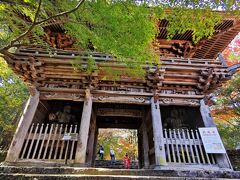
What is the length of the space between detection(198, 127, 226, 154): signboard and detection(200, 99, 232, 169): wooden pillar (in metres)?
0.24

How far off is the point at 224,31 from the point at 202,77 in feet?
9.10

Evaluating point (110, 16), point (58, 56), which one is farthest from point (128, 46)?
point (58, 56)

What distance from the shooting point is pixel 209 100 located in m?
6.61

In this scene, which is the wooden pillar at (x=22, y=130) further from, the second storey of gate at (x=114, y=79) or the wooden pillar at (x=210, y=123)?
the wooden pillar at (x=210, y=123)

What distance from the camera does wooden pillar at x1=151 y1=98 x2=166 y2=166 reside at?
5.18 meters

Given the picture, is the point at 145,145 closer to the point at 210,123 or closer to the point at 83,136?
the point at 210,123

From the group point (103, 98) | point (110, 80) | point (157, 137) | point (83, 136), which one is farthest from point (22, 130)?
point (157, 137)

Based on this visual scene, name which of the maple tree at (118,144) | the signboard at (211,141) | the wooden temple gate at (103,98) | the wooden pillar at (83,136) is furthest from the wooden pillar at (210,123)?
the maple tree at (118,144)

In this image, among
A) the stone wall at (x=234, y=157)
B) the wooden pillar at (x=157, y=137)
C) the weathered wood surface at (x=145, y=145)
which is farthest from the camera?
the stone wall at (x=234, y=157)

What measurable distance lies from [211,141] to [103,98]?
4224mm

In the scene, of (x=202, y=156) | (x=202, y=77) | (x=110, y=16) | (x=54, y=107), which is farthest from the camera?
(x=54, y=107)

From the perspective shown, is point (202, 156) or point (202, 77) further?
point (202, 77)

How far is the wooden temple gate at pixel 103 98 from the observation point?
5340 millimetres

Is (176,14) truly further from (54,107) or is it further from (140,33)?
(54,107)
